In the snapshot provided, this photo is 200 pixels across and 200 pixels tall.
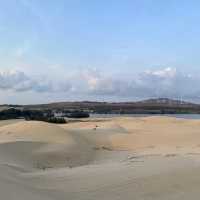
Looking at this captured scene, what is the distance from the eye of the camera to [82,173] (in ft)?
32.8

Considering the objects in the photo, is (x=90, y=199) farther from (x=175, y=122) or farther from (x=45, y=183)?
→ (x=175, y=122)

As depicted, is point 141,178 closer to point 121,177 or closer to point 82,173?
point 121,177

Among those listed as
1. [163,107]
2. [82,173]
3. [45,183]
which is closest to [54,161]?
[82,173]

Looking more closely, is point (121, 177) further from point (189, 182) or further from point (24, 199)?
point (24, 199)

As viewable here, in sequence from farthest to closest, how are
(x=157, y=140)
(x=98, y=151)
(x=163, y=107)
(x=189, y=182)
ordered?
(x=163, y=107), (x=157, y=140), (x=98, y=151), (x=189, y=182)

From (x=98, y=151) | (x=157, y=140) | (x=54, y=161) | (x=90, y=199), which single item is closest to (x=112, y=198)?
(x=90, y=199)

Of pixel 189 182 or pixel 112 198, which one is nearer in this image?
pixel 112 198

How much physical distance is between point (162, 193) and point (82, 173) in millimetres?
2535

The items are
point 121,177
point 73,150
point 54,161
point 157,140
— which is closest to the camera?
point 121,177

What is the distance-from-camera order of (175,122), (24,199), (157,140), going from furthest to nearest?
1. (175,122)
2. (157,140)
3. (24,199)

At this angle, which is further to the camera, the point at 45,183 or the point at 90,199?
the point at 45,183

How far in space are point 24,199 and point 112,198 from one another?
159cm

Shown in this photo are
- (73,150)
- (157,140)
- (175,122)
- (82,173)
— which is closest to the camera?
(82,173)

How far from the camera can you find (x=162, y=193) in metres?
7.95
